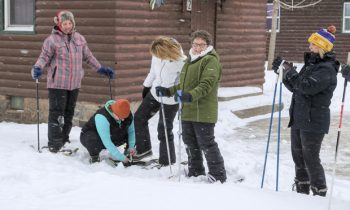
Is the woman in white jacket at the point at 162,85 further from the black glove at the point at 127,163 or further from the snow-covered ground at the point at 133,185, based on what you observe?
the snow-covered ground at the point at 133,185

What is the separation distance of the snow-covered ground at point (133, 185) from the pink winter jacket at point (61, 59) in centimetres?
97

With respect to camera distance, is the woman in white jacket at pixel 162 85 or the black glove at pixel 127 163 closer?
the woman in white jacket at pixel 162 85

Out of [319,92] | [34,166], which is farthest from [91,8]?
[319,92]

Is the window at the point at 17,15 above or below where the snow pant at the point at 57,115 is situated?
above

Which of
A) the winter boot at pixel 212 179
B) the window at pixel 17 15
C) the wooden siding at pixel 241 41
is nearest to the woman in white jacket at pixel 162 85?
the winter boot at pixel 212 179

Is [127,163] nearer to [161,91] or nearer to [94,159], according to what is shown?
[94,159]

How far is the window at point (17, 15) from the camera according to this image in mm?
10438

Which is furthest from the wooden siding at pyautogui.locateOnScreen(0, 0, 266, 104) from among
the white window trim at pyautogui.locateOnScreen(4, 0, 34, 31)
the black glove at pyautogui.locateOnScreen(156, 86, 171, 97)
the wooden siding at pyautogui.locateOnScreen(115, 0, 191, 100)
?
the black glove at pyautogui.locateOnScreen(156, 86, 171, 97)

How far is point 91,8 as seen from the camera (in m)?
9.59

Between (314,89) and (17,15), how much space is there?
7183 mm

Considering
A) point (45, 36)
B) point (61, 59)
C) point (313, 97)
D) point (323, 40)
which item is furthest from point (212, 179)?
point (45, 36)

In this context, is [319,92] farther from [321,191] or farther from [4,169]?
[4,169]

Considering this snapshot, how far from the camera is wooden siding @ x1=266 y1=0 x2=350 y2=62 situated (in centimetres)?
2442

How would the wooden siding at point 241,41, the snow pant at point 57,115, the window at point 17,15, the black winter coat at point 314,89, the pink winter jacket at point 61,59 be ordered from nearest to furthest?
the black winter coat at point 314,89
the pink winter jacket at point 61,59
the snow pant at point 57,115
the window at point 17,15
the wooden siding at point 241,41
